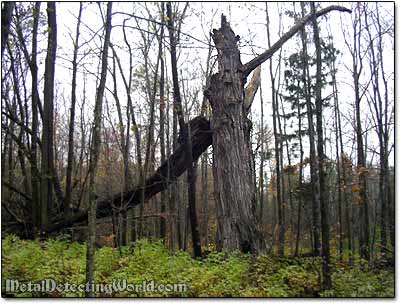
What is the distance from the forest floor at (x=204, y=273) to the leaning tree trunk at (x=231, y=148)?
0.56 metres

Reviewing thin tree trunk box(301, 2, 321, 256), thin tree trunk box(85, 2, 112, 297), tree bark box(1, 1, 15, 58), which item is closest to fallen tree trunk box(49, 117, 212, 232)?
thin tree trunk box(301, 2, 321, 256)

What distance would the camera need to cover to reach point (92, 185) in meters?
4.62

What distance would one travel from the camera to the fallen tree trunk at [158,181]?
7.01 meters

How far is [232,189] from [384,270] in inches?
88.1

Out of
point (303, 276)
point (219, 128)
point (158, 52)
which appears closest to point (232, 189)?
point (219, 128)

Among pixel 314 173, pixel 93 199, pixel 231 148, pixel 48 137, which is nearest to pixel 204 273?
pixel 93 199

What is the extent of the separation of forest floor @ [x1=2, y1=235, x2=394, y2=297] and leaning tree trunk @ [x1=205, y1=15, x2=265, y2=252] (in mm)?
559

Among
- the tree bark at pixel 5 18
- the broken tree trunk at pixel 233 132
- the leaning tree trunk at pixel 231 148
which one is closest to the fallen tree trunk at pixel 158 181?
the broken tree trunk at pixel 233 132

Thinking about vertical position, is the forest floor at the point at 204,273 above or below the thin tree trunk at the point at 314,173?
below

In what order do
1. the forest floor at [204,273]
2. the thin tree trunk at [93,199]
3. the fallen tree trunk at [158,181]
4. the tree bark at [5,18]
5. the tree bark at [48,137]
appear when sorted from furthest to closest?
1. the fallen tree trunk at [158,181]
2. the tree bark at [48,137]
3. the tree bark at [5,18]
4. the forest floor at [204,273]
5. the thin tree trunk at [93,199]

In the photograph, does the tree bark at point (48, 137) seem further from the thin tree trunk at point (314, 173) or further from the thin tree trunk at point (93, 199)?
the thin tree trunk at point (314, 173)

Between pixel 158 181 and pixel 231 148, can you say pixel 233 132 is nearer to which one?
pixel 231 148

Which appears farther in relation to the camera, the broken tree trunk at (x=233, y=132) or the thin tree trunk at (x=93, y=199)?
the broken tree trunk at (x=233, y=132)

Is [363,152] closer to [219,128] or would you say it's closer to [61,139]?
[219,128]
